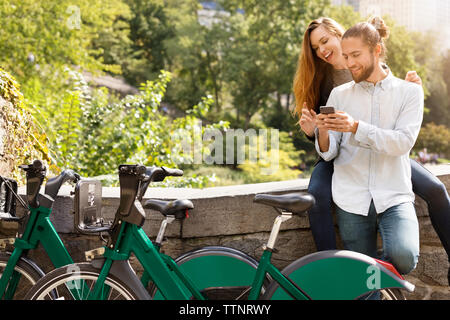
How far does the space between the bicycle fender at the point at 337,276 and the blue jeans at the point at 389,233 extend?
0.34 ft

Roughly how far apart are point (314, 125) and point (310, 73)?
50 centimetres

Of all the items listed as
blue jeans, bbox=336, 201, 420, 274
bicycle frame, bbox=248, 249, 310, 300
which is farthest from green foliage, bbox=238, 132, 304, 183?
bicycle frame, bbox=248, 249, 310, 300

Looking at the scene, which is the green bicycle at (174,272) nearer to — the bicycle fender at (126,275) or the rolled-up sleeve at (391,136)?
the bicycle fender at (126,275)

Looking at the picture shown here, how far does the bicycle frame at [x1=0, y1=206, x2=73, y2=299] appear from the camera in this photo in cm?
237

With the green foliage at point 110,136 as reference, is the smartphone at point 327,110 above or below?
above

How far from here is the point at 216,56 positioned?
29266mm

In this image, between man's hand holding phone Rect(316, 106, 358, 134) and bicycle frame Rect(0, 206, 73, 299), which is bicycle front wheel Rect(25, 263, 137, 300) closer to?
bicycle frame Rect(0, 206, 73, 299)

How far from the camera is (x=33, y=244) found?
7.83 ft

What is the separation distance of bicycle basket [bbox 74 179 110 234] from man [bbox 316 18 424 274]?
1.02m

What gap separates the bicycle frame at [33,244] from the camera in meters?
2.37

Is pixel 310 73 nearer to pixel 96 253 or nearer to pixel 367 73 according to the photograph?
pixel 367 73

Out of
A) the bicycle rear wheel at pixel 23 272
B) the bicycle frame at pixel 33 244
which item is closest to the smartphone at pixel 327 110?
the bicycle frame at pixel 33 244

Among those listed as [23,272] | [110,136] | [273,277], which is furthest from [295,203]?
[110,136]

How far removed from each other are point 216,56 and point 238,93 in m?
2.80
